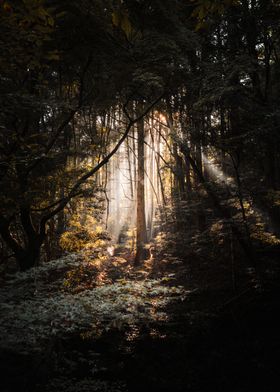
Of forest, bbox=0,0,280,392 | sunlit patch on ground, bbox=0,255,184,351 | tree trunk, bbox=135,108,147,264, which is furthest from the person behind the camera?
tree trunk, bbox=135,108,147,264

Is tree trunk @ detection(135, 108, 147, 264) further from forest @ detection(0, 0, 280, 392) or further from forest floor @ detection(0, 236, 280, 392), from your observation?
forest floor @ detection(0, 236, 280, 392)

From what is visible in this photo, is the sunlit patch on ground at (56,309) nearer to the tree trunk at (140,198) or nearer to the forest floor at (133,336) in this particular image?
the forest floor at (133,336)

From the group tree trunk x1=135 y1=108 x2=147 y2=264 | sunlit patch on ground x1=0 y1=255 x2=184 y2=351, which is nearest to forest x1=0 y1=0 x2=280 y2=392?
sunlit patch on ground x1=0 y1=255 x2=184 y2=351

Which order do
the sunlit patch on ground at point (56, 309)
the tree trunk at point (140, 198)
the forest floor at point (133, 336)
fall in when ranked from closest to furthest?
the sunlit patch on ground at point (56, 309) → the forest floor at point (133, 336) → the tree trunk at point (140, 198)

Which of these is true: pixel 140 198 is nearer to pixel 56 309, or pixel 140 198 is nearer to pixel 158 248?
pixel 158 248

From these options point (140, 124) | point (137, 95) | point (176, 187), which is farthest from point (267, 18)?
point (176, 187)

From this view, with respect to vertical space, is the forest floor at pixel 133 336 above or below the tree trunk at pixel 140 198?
below

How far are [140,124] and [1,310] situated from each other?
32.8ft

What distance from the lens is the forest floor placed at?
409 centimetres

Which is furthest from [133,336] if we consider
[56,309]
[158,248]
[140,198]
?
[140,198]

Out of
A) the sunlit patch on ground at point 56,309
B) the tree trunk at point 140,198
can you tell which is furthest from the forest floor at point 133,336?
the tree trunk at point 140,198

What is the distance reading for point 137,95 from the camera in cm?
833

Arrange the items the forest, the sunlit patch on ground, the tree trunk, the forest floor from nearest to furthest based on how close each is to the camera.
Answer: the sunlit patch on ground, the forest floor, the forest, the tree trunk

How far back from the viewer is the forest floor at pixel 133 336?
4.09 meters
